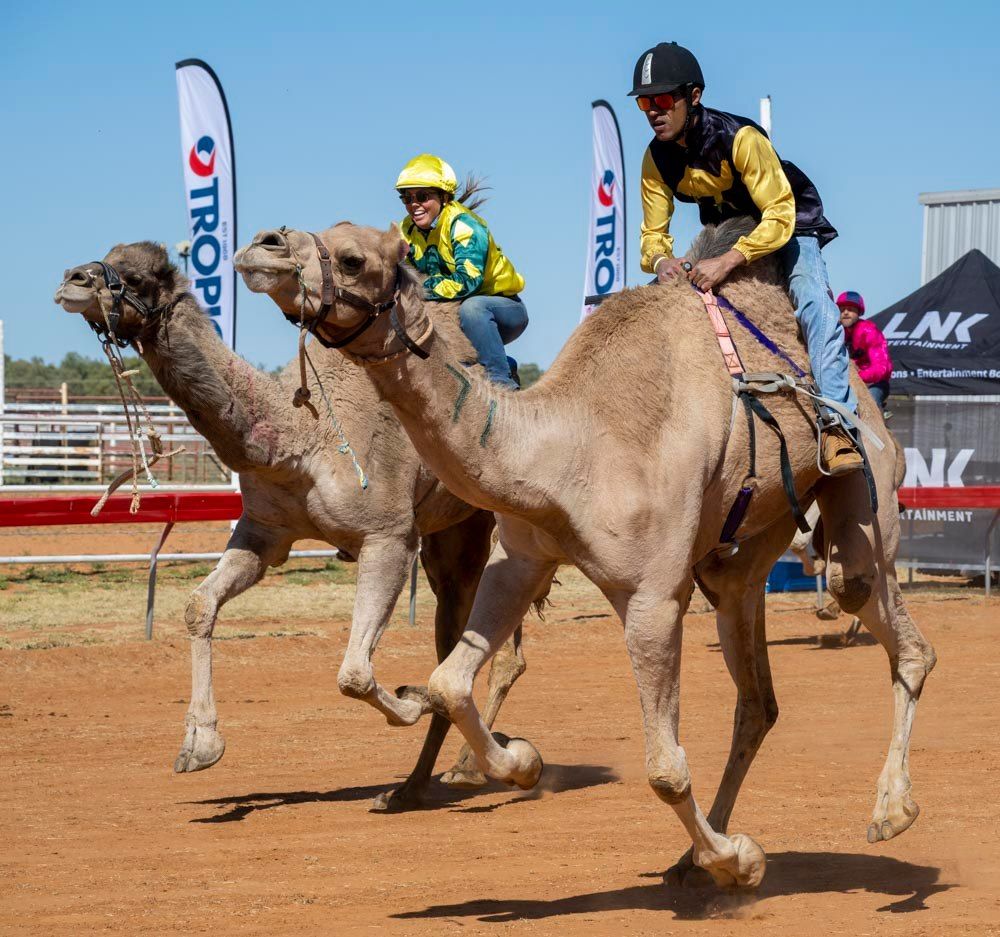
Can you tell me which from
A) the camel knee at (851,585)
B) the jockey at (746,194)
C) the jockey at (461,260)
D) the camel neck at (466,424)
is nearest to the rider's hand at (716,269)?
the jockey at (746,194)

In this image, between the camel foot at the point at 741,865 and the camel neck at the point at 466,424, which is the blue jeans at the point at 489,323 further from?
the camel foot at the point at 741,865

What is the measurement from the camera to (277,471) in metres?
8.36

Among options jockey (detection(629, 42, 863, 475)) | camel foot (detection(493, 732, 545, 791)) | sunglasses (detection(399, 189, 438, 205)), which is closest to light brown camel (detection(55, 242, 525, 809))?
sunglasses (detection(399, 189, 438, 205))

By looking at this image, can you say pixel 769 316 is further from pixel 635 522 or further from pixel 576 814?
pixel 576 814

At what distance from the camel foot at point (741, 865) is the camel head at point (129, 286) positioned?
166 inches

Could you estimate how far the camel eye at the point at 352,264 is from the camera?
5105 millimetres

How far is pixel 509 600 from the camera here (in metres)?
6.00

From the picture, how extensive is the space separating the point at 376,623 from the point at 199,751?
1.17 meters

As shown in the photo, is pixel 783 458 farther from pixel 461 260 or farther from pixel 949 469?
pixel 949 469

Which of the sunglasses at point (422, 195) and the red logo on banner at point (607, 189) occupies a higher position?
the red logo on banner at point (607, 189)

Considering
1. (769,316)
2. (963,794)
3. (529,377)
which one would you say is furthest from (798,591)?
(529,377)

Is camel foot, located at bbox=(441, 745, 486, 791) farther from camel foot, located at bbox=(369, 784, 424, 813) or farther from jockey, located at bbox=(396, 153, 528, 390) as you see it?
jockey, located at bbox=(396, 153, 528, 390)

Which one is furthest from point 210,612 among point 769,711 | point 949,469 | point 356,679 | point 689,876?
point 949,469

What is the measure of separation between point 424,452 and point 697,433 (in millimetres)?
1116
